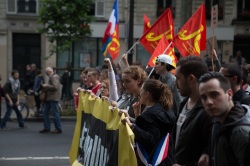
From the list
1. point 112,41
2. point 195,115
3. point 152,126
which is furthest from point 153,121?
point 112,41

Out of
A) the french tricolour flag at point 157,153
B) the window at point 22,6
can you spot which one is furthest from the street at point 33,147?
the window at point 22,6

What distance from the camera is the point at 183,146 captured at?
432 cm

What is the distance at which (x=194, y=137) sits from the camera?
14.1 ft

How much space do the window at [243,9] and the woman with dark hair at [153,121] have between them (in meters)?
26.1

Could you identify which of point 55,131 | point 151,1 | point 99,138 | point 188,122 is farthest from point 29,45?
point 188,122

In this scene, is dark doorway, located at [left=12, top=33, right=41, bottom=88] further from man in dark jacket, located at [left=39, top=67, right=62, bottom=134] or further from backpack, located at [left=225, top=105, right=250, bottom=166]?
backpack, located at [left=225, top=105, right=250, bottom=166]

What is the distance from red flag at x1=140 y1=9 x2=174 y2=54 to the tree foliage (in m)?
8.97

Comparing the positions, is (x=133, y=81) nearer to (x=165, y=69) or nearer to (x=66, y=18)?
(x=165, y=69)

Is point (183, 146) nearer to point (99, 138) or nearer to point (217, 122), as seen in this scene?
point (217, 122)

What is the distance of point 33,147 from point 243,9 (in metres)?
21.5

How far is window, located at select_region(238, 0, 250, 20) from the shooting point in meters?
30.4

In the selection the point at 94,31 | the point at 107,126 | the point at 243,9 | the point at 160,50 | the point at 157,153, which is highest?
the point at 243,9

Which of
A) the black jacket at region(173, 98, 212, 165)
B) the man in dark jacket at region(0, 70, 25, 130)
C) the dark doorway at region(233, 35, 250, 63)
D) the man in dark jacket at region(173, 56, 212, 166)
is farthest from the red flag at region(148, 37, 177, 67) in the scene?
the dark doorway at region(233, 35, 250, 63)

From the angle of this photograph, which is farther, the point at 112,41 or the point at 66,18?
the point at 66,18
